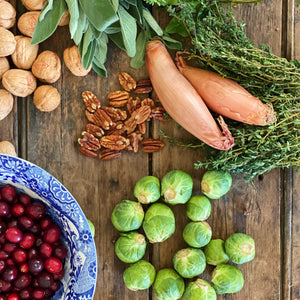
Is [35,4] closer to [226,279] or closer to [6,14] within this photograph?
[6,14]

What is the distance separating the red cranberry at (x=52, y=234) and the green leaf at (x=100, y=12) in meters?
0.60

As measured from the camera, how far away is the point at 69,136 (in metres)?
1.39

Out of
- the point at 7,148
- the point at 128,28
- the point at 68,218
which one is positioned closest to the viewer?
the point at 68,218

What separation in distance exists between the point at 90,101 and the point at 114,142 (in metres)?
0.16

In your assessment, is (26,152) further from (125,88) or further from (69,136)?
(125,88)

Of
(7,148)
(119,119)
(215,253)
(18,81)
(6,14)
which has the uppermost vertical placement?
(6,14)

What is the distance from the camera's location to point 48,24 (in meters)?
1.23

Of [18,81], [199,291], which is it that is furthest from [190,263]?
[18,81]

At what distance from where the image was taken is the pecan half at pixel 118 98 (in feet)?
4.47

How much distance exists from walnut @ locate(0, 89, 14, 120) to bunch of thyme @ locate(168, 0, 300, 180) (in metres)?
0.60

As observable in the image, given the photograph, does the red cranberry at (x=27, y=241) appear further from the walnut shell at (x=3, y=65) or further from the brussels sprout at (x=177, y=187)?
the walnut shell at (x=3, y=65)

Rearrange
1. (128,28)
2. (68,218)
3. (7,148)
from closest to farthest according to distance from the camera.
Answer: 1. (68,218)
2. (128,28)
3. (7,148)

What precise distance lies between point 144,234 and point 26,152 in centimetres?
50

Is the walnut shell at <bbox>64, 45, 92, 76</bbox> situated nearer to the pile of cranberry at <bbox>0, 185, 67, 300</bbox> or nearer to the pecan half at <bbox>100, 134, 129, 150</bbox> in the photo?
the pecan half at <bbox>100, 134, 129, 150</bbox>
